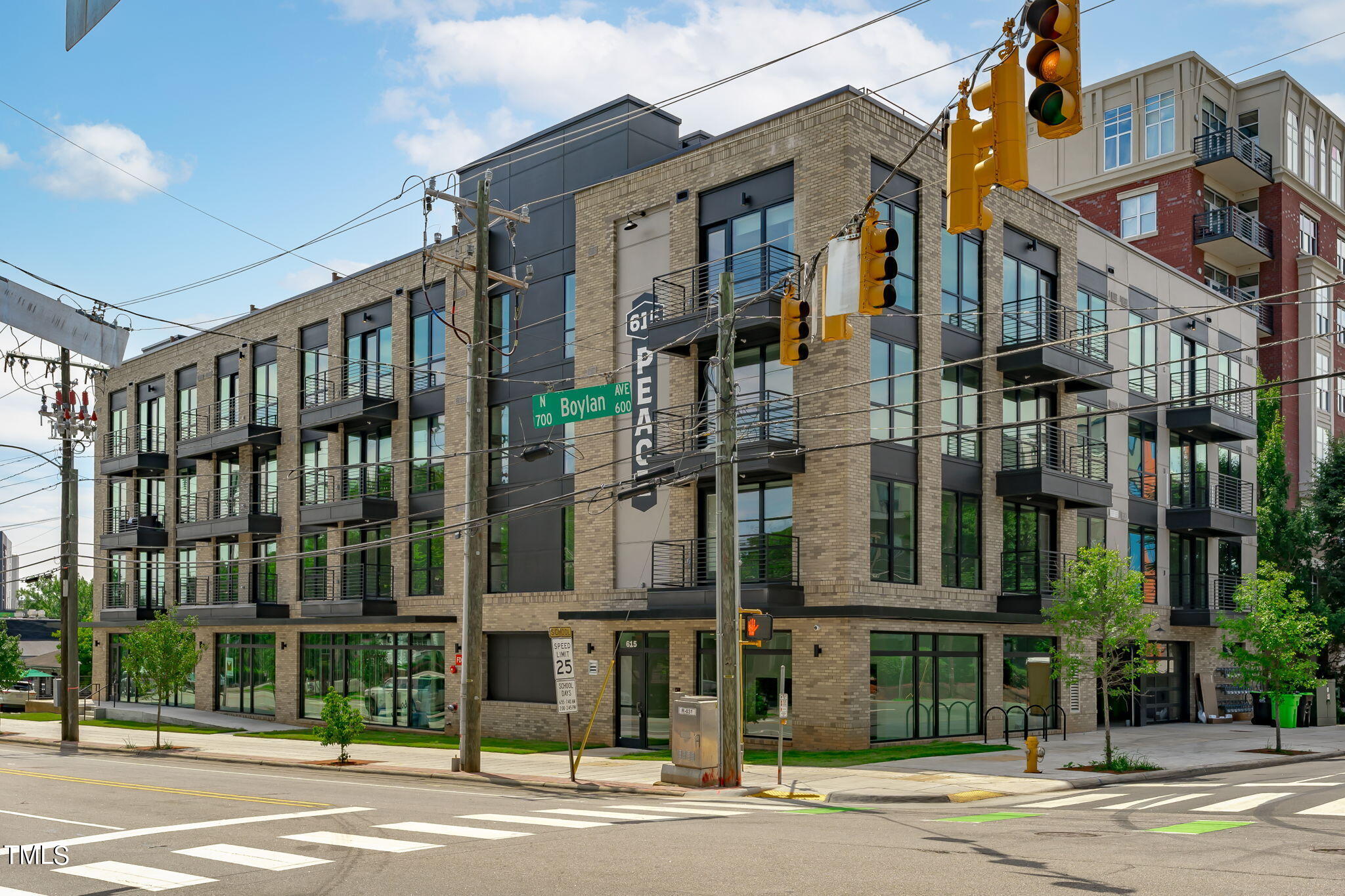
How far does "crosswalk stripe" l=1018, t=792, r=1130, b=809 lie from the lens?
17828 millimetres

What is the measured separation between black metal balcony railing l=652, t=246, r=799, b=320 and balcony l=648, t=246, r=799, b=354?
0.01 metres

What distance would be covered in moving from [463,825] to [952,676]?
51.9 ft

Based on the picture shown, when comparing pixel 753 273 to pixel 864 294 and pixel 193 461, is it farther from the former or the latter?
pixel 193 461

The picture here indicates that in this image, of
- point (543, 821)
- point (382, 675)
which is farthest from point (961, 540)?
point (382, 675)

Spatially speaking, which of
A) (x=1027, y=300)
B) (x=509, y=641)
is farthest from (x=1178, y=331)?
(x=509, y=641)

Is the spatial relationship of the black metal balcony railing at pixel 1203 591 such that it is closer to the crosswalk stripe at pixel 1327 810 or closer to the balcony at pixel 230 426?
the crosswalk stripe at pixel 1327 810

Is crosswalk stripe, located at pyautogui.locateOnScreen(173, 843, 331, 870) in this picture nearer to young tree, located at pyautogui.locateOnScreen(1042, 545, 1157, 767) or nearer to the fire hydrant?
the fire hydrant

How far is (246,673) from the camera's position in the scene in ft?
141

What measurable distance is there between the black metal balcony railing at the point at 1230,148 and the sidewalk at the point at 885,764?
21.8m

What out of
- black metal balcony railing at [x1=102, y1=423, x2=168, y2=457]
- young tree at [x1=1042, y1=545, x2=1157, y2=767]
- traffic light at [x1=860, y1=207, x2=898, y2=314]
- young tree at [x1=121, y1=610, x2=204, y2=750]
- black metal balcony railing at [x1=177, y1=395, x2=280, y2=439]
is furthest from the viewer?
black metal balcony railing at [x1=102, y1=423, x2=168, y2=457]

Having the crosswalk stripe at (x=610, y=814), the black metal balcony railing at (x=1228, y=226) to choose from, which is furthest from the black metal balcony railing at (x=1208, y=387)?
the crosswalk stripe at (x=610, y=814)

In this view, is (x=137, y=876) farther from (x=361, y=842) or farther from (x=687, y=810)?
(x=687, y=810)

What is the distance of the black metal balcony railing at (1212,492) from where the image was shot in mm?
38188

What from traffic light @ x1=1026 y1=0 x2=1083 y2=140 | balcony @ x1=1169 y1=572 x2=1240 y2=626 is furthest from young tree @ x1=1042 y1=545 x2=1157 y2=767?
traffic light @ x1=1026 y1=0 x2=1083 y2=140
